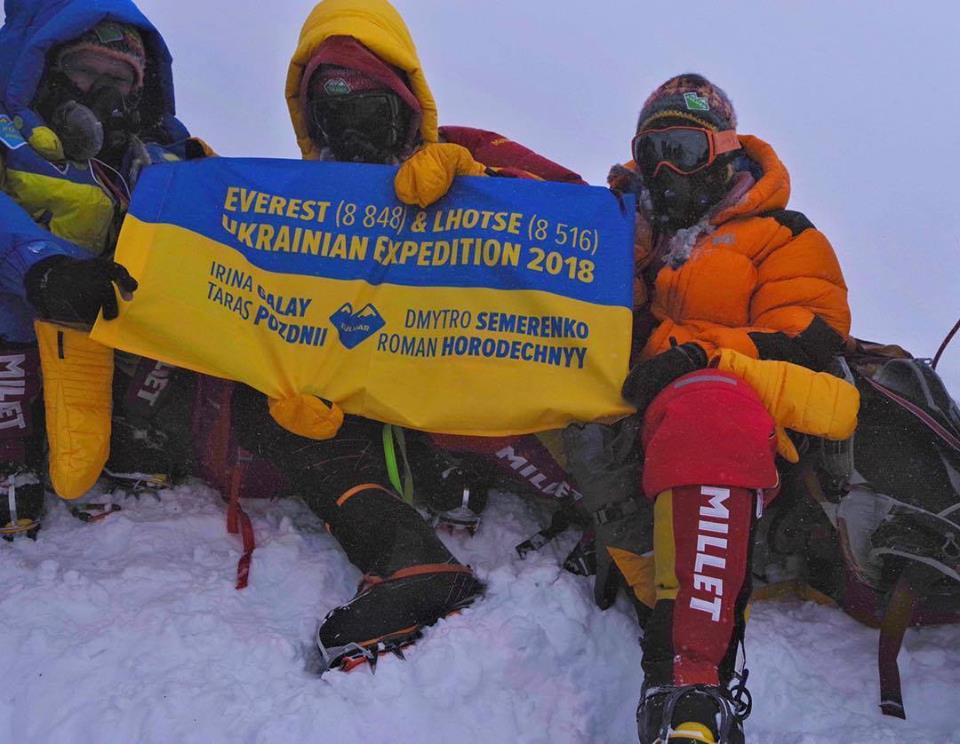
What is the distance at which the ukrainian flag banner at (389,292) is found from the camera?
8.50 feet

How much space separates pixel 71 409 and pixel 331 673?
138cm

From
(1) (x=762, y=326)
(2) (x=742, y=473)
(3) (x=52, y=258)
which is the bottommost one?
(3) (x=52, y=258)

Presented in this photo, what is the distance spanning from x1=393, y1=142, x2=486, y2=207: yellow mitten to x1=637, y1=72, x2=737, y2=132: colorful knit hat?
69cm

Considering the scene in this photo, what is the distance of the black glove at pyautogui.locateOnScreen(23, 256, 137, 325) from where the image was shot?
2.51 meters

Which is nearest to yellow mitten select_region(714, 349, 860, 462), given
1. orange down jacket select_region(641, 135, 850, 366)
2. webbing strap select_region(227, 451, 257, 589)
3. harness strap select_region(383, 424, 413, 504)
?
orange down jacket select_region(641, 135, 850, 366)

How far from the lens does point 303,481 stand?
2.64 m

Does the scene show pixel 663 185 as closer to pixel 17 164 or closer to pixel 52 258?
pixel 52 258

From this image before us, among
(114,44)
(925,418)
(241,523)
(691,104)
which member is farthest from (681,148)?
(114,44)

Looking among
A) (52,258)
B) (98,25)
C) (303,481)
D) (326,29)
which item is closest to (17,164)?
(52,258)

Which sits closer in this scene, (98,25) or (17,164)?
(17,164)

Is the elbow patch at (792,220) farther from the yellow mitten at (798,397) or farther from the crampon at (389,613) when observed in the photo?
the crampon at (389,613)

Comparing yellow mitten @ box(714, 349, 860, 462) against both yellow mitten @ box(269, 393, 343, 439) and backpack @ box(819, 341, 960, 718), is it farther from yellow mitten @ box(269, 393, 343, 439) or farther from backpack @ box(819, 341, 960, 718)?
yellow mitten @ box(269, 393, 343, 439)

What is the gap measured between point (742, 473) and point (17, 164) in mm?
2590

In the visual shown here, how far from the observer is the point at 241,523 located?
2658mm
